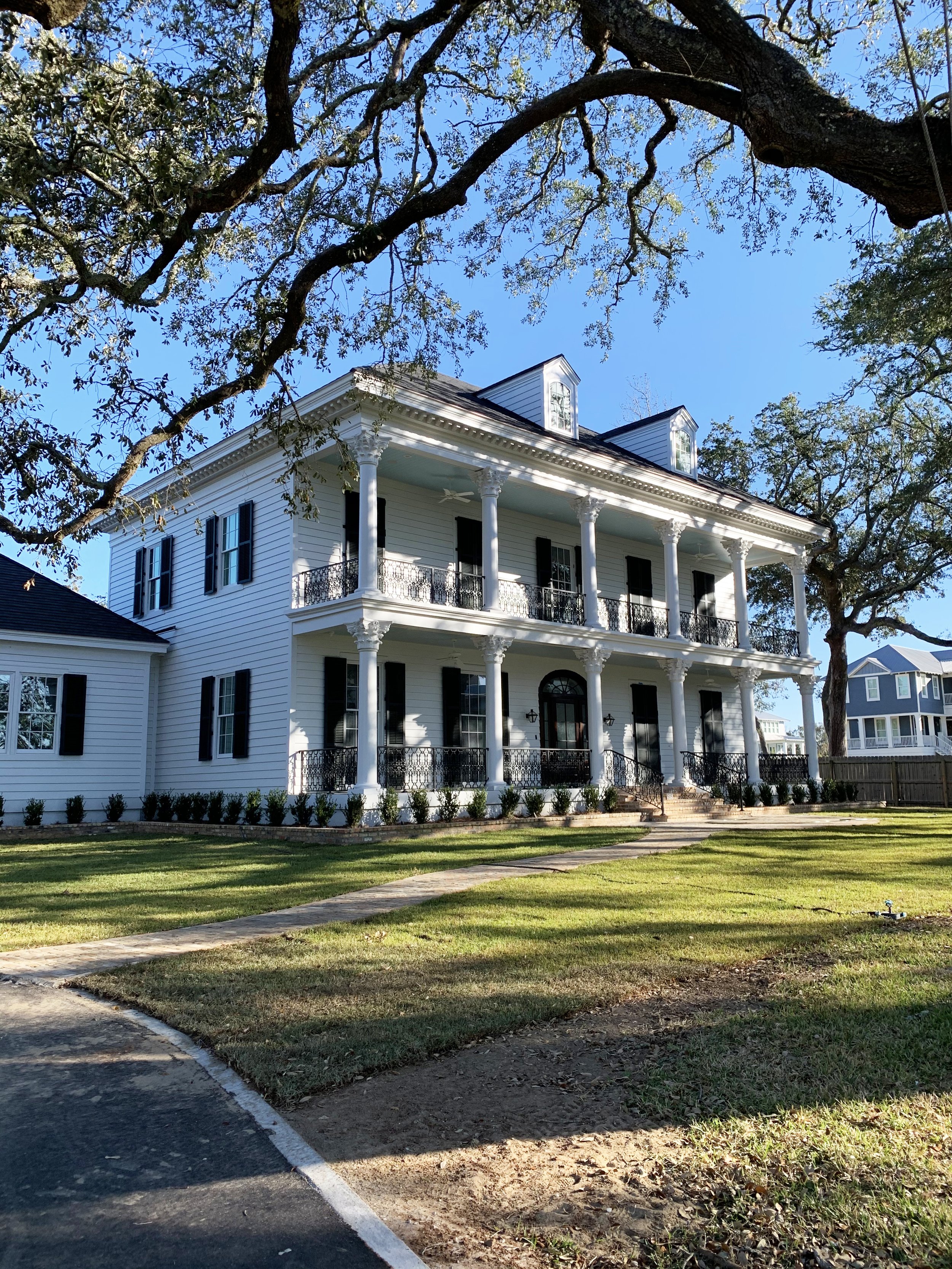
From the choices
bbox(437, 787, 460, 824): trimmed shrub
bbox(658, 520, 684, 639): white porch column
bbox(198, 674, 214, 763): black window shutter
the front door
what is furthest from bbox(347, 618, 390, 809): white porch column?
the front door

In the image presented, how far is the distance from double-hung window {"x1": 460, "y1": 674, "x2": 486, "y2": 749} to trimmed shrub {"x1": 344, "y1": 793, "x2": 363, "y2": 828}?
197 inches

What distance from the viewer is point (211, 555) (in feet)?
70.7

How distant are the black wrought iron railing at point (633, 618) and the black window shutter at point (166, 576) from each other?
426 inches

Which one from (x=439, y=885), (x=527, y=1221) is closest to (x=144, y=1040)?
(x=527, y=1221)

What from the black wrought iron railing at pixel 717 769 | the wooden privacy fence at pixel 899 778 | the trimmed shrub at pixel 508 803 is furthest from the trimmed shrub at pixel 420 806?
the wooden privacy fence at pixel 899 778

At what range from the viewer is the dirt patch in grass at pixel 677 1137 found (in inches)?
114

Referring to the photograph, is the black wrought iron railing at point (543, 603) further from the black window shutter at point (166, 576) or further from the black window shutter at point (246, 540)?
the black window shutter at point (166, 576)

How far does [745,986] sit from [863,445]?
96.6 feet

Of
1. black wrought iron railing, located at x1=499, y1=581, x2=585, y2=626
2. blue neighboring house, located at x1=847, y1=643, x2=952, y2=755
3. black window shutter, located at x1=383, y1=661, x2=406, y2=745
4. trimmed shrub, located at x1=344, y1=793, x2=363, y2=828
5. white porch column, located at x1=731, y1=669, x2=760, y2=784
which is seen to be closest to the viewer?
trimmed shrub, located at x1=344, y1=793, x2=363, y2=828

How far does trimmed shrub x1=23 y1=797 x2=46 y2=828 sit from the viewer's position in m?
19.4

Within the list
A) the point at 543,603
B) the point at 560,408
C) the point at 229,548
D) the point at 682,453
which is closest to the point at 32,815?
the point at 229,548

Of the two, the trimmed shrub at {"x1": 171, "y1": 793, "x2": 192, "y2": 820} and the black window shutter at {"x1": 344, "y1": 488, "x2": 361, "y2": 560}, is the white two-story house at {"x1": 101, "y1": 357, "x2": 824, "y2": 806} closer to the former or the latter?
the black window shutter at {"x1": 344, "y1": 488, "x2": 361, "y2": 560}

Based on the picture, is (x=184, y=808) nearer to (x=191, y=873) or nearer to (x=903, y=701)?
(x=191, y=873)

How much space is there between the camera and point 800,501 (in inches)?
1312
